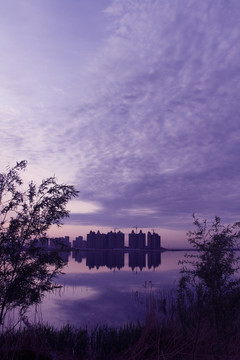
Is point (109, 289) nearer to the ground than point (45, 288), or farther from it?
nearer to the ground

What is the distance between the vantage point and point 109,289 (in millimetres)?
50281

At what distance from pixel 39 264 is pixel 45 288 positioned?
1028 millimetres

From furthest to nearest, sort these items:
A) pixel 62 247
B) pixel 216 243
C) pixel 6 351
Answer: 1. pixel 62 247
2. pixel 216 243
3. pixel 6 351

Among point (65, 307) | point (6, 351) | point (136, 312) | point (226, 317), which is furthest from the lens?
point (65, 307)

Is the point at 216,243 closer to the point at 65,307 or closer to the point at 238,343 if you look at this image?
the point at 238,343

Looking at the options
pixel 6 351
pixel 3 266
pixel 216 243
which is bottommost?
pixel 6 351

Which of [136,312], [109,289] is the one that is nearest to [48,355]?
[136,312]

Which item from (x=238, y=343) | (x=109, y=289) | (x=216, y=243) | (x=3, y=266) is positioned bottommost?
(x=109, y=289)

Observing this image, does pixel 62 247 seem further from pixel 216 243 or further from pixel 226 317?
pixel 226 317

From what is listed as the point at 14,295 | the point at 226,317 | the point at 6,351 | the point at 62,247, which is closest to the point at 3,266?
the point at 14,295

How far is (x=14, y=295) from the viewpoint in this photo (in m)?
12.6

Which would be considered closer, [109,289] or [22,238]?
[22,238]

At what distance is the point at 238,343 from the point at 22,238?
30.2 ft

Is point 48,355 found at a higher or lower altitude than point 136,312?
higher
